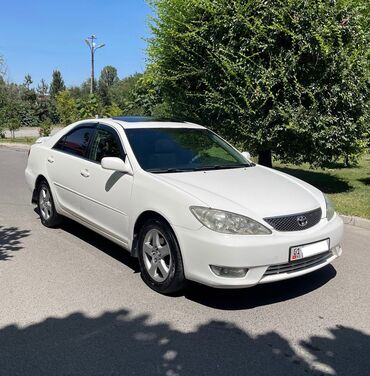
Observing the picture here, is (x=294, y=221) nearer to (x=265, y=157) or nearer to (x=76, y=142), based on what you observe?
(x=76, y=142)

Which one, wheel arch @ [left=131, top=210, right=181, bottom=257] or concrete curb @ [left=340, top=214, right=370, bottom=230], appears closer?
wheel arch @ [left=131, top=210, right=181, bottom=257]

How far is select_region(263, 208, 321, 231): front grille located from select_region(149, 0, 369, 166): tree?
4172mm

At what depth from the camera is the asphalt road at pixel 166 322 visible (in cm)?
305

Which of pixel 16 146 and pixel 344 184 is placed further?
pixel 16 146

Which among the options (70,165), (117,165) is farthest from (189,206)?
(70,165)

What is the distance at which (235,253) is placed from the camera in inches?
142

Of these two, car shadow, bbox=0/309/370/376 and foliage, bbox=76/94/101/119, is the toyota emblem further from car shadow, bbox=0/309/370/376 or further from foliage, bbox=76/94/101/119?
foliage, bbox=76/94/101/119

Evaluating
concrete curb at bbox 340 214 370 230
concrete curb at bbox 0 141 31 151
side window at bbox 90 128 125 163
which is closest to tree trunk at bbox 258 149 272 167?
concrete curb at bbox 340 214 370 230

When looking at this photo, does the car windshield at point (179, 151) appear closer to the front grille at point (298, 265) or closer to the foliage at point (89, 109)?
the front grille at point (298, 265)

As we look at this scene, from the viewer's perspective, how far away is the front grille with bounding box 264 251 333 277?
12.5 feet

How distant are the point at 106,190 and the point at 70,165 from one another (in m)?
1.01

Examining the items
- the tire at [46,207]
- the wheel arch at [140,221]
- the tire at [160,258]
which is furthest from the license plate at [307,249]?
the tire at [46,207]

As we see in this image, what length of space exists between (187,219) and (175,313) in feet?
2.55

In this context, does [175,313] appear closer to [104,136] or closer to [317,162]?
[104,136]
